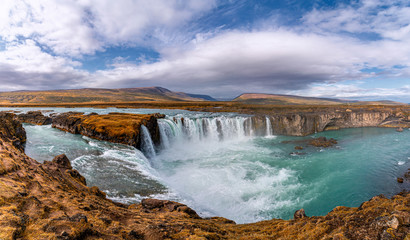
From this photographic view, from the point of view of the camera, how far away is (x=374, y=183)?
18.3 metres

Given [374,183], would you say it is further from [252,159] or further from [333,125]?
[333,125]

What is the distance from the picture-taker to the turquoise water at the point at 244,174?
13.9m

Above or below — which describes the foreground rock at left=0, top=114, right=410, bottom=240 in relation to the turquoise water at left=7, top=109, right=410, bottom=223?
above

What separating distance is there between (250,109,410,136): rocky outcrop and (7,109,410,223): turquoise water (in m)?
13.7

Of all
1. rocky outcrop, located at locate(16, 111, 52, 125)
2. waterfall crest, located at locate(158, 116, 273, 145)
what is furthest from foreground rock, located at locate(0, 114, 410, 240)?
rocky outcrop, located at locate(16, 111, 52, 125)

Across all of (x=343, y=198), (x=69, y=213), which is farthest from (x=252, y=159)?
(x=69, y=213)

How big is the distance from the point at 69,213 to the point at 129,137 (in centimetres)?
2052

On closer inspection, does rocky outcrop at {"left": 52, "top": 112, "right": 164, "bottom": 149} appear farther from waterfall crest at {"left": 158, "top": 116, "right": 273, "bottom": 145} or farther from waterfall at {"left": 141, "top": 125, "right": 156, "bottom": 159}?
waterfall crest at {"left": 158, "top": 116, "right": 273, "bottom": 145}

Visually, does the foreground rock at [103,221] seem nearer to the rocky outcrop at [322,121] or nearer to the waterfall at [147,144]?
the waterfall at [147,144]

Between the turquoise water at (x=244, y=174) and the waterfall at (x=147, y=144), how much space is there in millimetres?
1086

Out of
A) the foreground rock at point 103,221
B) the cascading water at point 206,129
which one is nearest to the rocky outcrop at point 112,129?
the cascading water at point 206,129

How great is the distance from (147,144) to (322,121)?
4930cm

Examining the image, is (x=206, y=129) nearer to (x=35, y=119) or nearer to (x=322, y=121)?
(x=322, y=121)

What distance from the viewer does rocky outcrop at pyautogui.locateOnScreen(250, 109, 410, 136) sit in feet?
152
